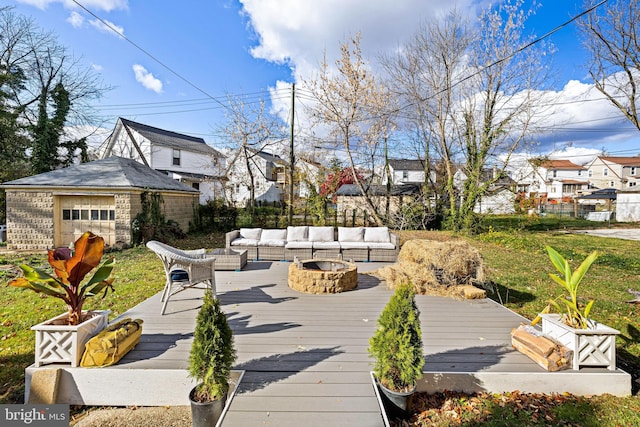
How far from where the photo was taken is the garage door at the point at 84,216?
36.1ft

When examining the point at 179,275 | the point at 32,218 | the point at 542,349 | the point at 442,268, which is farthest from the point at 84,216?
the point at 542,349

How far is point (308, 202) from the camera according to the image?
50.1ft

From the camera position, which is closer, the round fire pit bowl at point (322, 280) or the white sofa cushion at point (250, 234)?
the round fire pit bowl at point (322, 280)

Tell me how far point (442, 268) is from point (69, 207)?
516 inches

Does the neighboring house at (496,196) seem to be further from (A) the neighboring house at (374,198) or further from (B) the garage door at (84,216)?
(B) the garage door at (84,216)

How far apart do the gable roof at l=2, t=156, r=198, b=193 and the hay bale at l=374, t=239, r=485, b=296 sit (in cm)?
1026

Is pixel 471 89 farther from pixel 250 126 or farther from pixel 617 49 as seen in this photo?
pixel 250 126

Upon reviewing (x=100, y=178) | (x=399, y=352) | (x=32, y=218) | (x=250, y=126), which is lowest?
(x=399, y=352)

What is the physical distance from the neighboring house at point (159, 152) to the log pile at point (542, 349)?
774 inches

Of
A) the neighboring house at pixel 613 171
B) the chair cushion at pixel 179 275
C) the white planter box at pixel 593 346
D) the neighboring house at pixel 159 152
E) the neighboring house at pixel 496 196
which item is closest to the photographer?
the white planter box at pixel 593 346

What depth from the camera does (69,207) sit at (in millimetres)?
11039

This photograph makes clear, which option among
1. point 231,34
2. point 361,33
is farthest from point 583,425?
point 361,33

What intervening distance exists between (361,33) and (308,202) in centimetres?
846

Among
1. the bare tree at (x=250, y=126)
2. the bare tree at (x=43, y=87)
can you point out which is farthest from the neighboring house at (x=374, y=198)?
the bare tree at (x=43, y=87)
